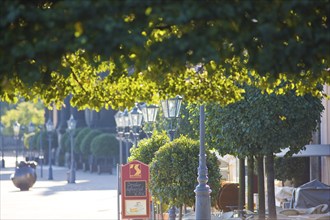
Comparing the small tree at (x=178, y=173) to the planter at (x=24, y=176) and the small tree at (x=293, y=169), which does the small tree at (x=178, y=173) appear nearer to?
the small tree at (x=293, y=169)

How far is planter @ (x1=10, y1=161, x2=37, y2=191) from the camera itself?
192ft

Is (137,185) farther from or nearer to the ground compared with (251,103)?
nearer to the ground

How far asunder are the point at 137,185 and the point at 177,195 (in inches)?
35.3

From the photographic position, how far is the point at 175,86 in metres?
13.4

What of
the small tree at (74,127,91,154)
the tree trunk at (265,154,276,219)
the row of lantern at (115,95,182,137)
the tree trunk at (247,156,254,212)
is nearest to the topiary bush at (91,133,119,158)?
the small tree at (74,127,91,154)

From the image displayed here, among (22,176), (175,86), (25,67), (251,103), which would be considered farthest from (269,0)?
(22,176)

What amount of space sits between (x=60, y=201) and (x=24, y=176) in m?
10.7

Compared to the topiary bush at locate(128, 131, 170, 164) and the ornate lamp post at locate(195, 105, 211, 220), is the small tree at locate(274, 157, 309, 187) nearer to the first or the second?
the topiary bush at locate(128, 131, 170, 164)

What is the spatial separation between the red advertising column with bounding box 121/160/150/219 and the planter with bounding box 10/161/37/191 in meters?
33.2

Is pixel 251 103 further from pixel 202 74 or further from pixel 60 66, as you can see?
pixel 60 66

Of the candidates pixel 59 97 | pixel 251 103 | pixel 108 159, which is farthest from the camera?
pixel 108 159

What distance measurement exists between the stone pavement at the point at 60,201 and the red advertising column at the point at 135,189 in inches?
455

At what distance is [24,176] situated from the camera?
5872cm

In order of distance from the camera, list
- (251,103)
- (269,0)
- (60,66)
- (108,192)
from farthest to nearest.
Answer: (108,192) < (251,103) < (60,66) < (269,0)
